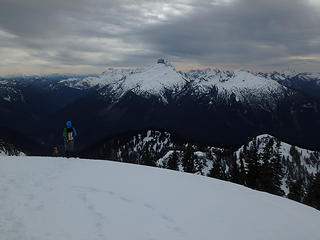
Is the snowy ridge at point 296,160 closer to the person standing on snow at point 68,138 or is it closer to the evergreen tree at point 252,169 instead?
the evergreen tree at point 252,169

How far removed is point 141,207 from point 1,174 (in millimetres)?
7474

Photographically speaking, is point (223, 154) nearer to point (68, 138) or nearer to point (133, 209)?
point (68, 138)

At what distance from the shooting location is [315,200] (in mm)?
45844

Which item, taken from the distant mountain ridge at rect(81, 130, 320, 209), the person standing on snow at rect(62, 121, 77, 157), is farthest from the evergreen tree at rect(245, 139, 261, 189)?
the person standing on snow at rect(62, 121, 77, 157)

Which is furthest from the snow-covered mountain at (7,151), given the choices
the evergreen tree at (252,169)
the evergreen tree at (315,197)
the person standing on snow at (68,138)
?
the evergreen tree at (315,197)

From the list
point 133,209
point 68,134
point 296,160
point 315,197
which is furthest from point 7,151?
point 296,160

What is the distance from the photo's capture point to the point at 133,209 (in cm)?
781

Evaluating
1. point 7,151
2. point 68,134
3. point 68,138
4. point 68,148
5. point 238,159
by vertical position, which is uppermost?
point 68,134

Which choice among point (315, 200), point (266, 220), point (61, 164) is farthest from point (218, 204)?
point (315, 200)

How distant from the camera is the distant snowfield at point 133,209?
6.38m

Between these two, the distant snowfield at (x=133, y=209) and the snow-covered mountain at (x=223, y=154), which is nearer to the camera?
the distant snowfield at (x=133, y=209)

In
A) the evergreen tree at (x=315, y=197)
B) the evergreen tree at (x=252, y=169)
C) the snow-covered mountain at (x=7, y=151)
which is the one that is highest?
the evergreen tree at (x=252, y=169)

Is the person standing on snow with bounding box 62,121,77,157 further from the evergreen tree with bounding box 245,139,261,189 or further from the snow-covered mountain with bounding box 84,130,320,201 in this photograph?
the snow-covered mountain with bounding box 84,130,320,201

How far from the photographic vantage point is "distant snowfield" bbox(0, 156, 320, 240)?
638cm
